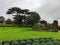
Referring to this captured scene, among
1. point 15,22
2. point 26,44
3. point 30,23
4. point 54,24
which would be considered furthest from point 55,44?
point 15,22

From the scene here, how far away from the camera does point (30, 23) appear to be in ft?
106

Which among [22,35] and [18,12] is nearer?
[22,35]

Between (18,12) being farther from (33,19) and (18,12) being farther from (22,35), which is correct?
(22,35)

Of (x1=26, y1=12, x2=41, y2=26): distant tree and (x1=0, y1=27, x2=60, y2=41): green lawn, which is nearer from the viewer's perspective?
(x1=0, y1=27, x2=60, y2=41): green lawn

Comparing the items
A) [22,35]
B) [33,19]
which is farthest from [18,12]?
[22,35]

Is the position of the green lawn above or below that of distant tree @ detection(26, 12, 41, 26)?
below

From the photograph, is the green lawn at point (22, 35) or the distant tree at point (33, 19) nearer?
the green lawn at point (22, 35)

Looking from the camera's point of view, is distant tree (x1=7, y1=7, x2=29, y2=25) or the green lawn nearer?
the green lawn

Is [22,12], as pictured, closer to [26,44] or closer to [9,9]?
[9,9]

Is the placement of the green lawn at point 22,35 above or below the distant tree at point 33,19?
below

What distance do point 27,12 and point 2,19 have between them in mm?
5128

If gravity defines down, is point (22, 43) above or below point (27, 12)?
below

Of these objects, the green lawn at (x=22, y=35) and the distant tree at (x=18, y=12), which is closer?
the green lawn at (x=22, y=35)

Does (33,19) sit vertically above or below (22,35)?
above
